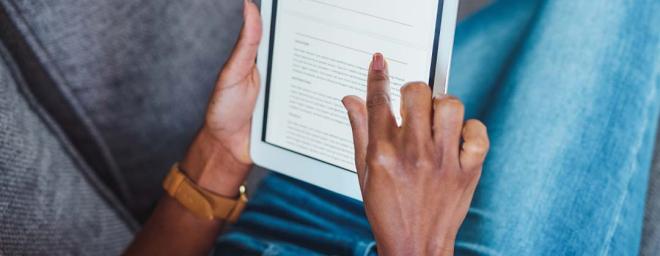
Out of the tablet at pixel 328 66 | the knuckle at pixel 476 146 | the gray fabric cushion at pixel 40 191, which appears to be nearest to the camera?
the knuckle at pixel 476 146

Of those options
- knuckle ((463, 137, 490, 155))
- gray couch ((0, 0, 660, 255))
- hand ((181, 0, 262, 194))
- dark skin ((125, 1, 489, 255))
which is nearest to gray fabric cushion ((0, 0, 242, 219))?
gray couch ((0, 0, 660, 255))

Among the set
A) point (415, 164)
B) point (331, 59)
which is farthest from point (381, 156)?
point (331, 59)

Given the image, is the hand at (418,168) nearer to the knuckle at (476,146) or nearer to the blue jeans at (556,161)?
the knuckle at (476,146)

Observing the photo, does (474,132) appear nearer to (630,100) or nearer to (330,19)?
(330,19)

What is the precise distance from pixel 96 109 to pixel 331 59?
385 mm

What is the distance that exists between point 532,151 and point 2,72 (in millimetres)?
603

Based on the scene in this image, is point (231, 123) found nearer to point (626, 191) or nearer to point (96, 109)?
point (96, 109)

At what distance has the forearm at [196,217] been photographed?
75 centimetres

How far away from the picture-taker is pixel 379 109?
467 millimetres

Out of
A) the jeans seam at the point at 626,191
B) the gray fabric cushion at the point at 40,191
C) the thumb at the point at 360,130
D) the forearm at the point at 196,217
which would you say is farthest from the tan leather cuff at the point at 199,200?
the jeans seam at the point at 626,191

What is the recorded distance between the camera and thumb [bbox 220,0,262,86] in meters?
0.63

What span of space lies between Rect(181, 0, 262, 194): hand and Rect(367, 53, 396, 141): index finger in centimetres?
20

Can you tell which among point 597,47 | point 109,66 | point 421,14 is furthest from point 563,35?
point 109,66

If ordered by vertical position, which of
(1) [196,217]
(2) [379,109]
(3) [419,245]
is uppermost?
(2) [379,109]
